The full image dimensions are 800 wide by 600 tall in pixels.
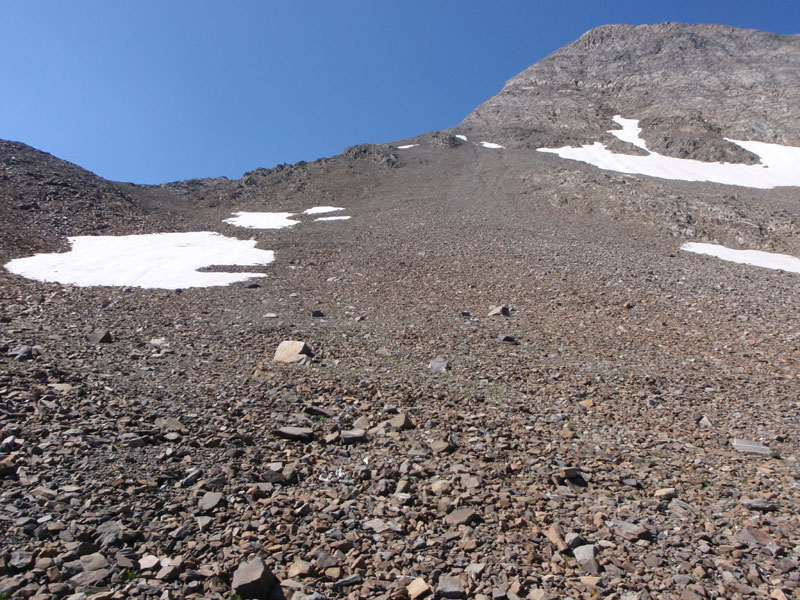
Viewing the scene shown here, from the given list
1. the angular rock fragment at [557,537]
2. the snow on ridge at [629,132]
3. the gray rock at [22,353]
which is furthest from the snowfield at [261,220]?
the snow on ridge at [629,132]

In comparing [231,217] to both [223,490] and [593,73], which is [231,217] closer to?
[223,490]

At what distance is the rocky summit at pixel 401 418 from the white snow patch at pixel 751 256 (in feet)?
0.90

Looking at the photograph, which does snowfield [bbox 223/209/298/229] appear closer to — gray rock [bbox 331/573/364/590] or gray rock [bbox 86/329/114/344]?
gray rock [bbox 86/329/114/344]

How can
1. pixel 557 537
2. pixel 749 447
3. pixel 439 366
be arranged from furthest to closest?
pixel 439 366 < pixel 749 447 < pixel 557 537

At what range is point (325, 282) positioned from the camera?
52.4 feet

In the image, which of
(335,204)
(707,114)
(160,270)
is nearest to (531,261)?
(160,270)

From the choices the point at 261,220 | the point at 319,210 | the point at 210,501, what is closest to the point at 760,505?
the point at 210,501

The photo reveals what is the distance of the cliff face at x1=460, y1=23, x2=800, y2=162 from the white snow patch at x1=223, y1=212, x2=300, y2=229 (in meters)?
30.2

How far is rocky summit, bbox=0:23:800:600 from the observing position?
12.3 feet

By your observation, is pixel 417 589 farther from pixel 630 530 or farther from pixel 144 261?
pixel 144 261

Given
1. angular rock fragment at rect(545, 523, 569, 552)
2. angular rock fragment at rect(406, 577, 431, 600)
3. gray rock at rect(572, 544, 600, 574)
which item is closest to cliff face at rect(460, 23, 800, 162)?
angular rock fragment at rect(545, 523, 569, 552)

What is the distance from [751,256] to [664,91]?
50.9 m

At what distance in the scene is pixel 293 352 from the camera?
885 centimetres

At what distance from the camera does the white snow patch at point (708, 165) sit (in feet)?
126
